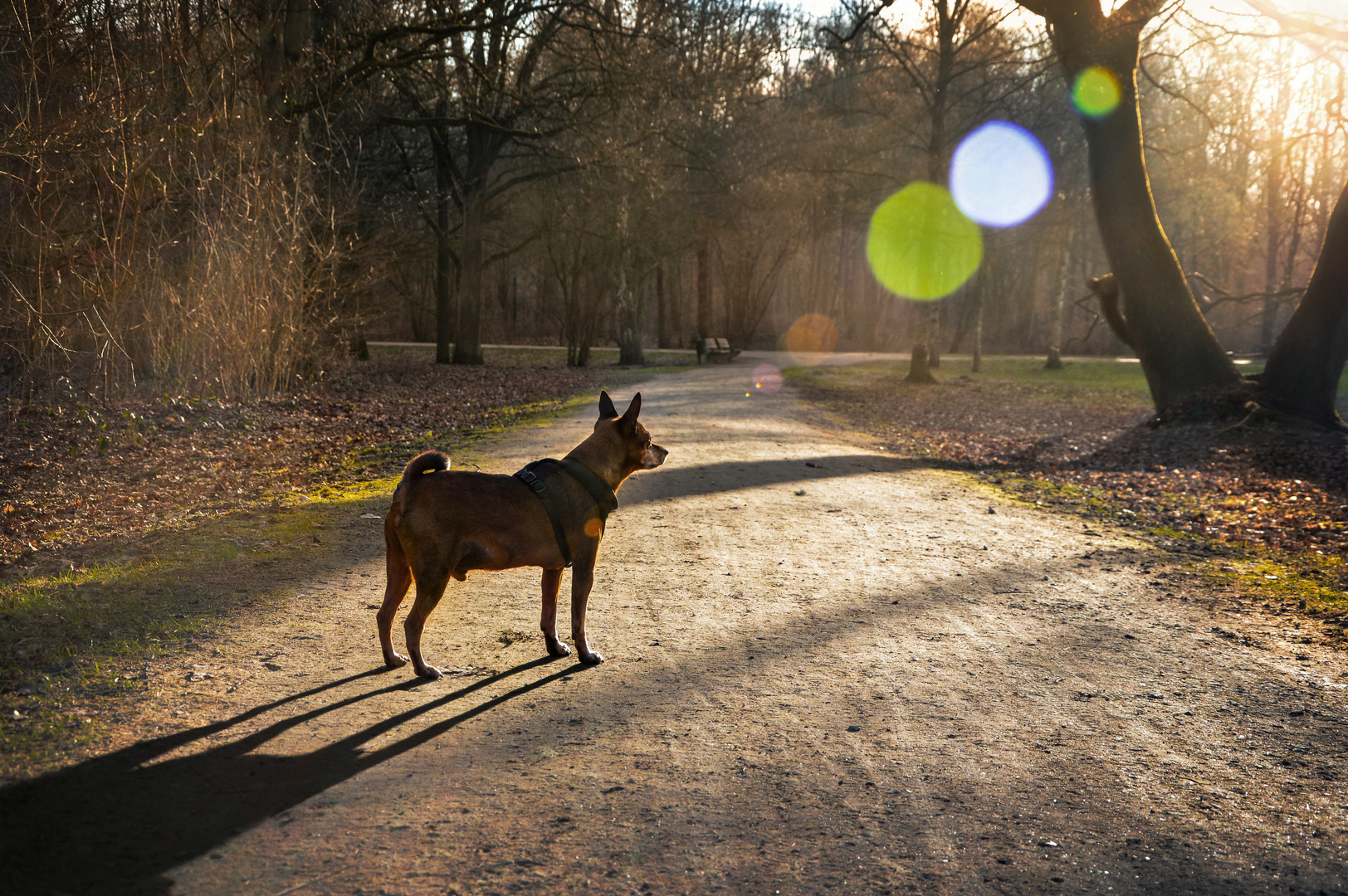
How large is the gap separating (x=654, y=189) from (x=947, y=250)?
14.8 metres

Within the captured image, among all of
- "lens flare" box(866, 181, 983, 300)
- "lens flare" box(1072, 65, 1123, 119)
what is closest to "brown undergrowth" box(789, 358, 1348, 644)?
"lens flare" box(1072, 65, 1123, 119)

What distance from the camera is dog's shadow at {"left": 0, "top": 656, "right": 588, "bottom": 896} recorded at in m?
2.72

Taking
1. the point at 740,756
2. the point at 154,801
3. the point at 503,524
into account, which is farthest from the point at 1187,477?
the point at 154,801

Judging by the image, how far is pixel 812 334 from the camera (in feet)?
156

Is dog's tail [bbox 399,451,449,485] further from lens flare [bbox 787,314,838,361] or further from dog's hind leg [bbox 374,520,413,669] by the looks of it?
lens flare [bbox 787,314,838,361]

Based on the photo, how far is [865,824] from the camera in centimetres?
315

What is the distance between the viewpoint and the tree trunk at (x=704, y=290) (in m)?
45.0

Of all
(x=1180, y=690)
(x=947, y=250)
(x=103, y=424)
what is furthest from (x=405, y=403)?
(x=947, y=250)

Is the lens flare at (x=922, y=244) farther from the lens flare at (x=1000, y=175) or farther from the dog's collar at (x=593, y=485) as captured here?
the dog's collar at (x=593, y=485)

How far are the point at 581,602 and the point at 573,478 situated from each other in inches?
23.7

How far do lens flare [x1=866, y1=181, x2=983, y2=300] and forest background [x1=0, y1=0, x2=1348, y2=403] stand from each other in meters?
1.25

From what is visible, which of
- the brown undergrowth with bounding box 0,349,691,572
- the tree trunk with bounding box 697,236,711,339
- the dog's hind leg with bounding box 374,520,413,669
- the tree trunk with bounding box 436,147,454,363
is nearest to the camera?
the dog's hind leg with bounding box 374,520,413,669

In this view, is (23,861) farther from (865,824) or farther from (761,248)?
(761,248)

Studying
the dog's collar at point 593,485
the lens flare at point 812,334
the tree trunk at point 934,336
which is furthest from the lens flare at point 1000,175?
the dog's collar at point 593,485
